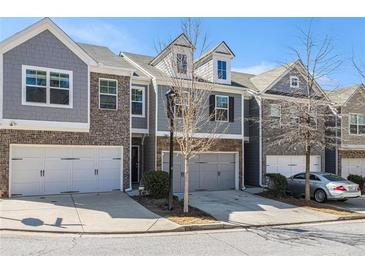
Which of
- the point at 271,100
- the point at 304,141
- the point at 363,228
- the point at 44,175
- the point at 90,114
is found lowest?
the point at 363,228

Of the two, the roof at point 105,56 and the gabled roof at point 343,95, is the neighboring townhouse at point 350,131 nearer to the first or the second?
the gabled roof at point 343,95

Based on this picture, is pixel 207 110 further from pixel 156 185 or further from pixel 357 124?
pixel 357 124

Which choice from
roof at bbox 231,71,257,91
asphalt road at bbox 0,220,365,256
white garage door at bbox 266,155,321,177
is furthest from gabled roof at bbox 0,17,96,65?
white garage door at bbox 266,155,321,177

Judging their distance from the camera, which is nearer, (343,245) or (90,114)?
(343,245)

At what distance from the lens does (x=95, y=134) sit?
1683 cm

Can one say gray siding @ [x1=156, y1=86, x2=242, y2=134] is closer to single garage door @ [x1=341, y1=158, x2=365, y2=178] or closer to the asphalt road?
the asphalt road

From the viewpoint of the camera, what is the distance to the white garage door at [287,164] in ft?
71.8

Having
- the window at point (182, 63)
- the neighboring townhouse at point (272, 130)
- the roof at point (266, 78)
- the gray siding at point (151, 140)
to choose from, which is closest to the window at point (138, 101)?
the gray siding at point (151, 140)

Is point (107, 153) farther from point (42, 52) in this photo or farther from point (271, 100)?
point (271, 100)

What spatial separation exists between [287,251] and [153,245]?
3.20 metres

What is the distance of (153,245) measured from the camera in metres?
8.67

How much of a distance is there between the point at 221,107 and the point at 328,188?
6.97 m

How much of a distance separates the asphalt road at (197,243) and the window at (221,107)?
31.7ft

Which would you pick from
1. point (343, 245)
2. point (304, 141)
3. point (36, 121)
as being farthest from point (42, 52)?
point (343, 245)
